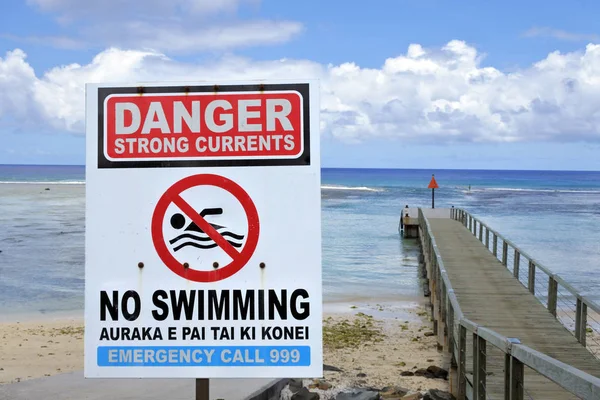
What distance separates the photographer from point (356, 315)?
57.9ft

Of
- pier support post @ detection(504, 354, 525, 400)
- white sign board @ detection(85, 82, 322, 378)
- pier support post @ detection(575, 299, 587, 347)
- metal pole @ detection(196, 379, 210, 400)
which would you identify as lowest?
pier support post @ detection(575, 299, 587, 347)

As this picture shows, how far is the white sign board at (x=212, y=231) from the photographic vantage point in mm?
2576

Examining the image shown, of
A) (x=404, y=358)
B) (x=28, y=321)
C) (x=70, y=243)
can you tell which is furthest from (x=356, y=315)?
(x=70, y=243)

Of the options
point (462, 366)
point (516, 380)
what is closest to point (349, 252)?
point (462, 366)

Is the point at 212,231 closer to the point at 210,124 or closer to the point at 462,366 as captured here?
the point at 210,124

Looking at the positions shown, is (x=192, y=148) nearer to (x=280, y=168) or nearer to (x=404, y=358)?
(x=280, y=168)

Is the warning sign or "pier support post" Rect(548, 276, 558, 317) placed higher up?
the warning sign

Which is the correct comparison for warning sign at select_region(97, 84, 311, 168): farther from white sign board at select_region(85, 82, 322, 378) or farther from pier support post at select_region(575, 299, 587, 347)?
pier support post at select_region(575, 299, 587, 347)

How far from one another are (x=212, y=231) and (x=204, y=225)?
35 mm

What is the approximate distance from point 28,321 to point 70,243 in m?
16.7

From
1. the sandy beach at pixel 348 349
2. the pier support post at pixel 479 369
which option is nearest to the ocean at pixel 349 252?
the sandy beach at pixel 348 349

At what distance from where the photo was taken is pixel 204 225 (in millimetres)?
2557

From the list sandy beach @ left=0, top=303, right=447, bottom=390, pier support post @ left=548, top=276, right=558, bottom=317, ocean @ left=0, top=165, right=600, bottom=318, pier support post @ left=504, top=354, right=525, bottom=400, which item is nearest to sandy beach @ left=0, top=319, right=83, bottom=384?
sandy beach @ left=0, top=303, right=447, bottom=390

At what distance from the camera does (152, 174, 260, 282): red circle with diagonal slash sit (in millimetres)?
2566
